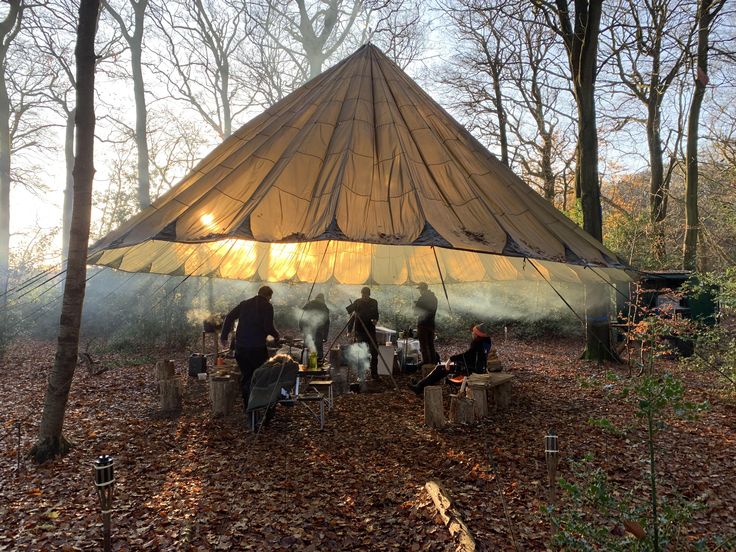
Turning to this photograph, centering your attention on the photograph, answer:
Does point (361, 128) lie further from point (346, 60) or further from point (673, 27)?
point (673, 27)

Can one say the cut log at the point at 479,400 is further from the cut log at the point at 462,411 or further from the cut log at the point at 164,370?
the cut log at the point at 164,370

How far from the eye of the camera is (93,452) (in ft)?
15.7

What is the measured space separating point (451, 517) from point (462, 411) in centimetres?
244

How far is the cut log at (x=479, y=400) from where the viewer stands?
18.5 ft

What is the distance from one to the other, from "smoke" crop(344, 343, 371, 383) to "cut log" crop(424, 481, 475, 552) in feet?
13.1

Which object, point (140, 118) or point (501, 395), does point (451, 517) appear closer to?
point (501, 395)

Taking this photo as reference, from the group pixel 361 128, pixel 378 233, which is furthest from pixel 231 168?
pixel 378 233

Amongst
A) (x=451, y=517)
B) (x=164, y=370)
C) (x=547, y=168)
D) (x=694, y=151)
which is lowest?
(x=451, y=517)

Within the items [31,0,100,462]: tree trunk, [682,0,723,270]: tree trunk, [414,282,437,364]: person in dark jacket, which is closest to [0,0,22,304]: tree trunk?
[31,0,100,462]: tree trunk

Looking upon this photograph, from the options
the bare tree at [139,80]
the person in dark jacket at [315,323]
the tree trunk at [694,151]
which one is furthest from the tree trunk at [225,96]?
the tree trunk at [694,151]

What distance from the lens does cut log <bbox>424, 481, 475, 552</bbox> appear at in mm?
2885

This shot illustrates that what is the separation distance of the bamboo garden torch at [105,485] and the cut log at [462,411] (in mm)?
3672

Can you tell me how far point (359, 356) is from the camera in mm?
7816

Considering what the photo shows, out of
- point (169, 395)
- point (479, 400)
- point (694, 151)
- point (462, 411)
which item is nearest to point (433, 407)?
point (462, 411)
